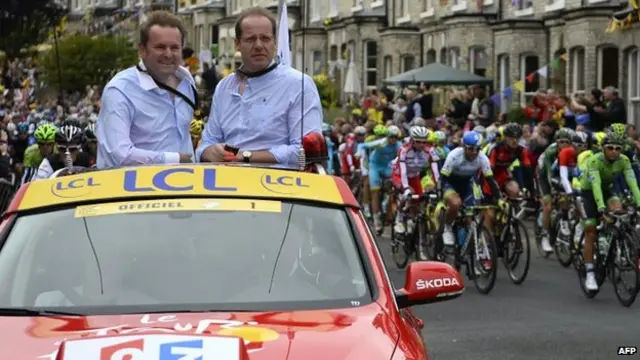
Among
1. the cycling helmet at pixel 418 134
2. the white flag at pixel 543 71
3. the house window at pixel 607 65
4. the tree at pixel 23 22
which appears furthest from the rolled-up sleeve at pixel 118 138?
the tree at pixel 23 22

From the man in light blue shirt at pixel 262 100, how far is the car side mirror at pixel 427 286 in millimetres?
2255

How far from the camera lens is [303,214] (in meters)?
5.95

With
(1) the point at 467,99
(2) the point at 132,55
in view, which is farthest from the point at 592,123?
(2) the point at 132,55

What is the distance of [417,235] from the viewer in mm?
20031

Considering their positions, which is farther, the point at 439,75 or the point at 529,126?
the point at 439,75

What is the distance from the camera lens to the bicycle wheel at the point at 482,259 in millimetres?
16938

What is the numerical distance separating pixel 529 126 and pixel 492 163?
9.54 meters

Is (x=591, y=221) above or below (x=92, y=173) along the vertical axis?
below

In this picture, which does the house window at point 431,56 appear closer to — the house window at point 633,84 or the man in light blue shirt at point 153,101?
the house window at point 633,84

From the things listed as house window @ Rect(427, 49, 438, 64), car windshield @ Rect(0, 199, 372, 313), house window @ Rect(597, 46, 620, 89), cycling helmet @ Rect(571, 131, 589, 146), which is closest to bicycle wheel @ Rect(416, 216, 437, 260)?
cycling helmet @ Rect(571, 131, 589, 146)

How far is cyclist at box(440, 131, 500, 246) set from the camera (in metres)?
18.3

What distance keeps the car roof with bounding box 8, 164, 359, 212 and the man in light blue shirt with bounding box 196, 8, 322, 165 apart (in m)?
1.83

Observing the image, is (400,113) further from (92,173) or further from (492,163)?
Result: (92,173)

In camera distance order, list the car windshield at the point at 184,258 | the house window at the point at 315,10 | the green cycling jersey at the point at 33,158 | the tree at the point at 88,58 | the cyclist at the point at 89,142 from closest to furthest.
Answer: the car windshield at the point at 184,258 → the cyclist at the point at 89,142 → the green cycling jersey at the point at 33,158 → the house window at the point at 315,10 → the tree at the point at 88,58
